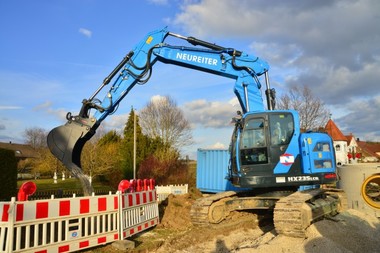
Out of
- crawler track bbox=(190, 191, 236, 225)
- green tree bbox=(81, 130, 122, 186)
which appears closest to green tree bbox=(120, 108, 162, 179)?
green tree bbox=(81, 130, 122, 186)

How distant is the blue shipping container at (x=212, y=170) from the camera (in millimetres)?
17625

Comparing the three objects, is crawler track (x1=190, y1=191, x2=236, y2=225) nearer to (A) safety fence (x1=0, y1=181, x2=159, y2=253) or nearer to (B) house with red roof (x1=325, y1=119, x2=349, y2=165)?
(A) safety fence (x1=0, y1=181, x2=159, y2=253)

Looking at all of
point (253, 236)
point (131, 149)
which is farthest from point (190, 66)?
point (131, 149)

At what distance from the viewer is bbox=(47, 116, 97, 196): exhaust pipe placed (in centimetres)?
846

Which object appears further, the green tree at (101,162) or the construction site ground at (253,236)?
the green tree at (101,162)

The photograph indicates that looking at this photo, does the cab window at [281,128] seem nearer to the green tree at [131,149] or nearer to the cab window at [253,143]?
the cab window at [253,143]

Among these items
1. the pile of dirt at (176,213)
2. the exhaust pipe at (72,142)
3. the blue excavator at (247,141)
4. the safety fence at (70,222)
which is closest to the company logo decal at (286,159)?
the blue excavator at (247,141)

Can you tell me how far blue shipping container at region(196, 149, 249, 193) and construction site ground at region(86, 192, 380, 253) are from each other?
7172mm

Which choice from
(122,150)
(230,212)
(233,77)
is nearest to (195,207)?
(230,212)

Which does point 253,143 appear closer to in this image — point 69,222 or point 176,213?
point 176,213

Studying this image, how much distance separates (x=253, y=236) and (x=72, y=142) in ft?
16.0

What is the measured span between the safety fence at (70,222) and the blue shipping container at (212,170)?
9192 millimetres

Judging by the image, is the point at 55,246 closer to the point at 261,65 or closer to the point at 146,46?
the point at 146,46

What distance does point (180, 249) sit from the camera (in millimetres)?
7047
